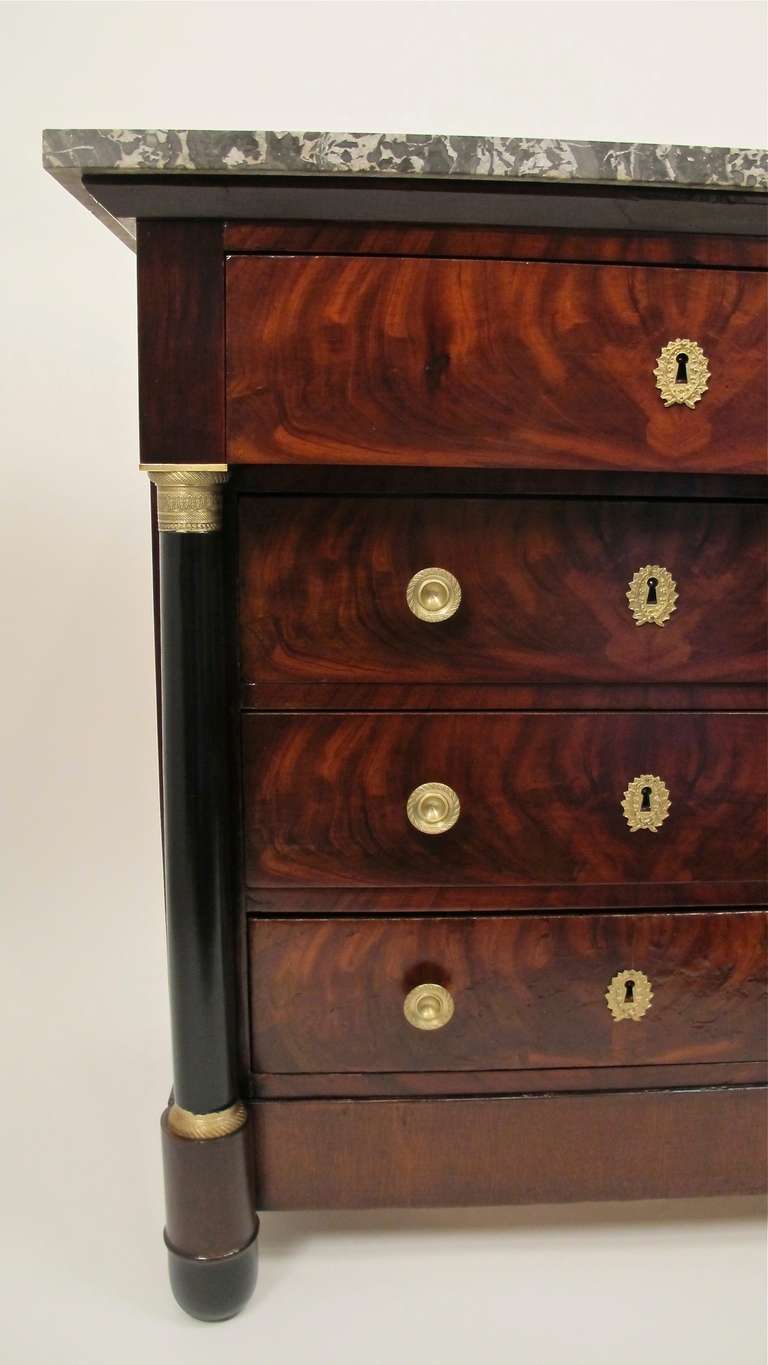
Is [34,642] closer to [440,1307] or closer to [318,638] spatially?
[318,638]

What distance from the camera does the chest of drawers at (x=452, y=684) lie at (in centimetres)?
108

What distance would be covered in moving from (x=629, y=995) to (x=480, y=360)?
73cm

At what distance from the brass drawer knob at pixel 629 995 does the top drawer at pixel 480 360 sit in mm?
575

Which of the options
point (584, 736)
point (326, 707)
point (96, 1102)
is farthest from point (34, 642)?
point (584, 736)

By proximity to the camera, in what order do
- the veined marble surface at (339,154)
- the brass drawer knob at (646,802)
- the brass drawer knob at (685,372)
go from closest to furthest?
the veined marble surface at (339,154)
the brass drawer knob at (685,372)
the brass drawer knob at (646,802)

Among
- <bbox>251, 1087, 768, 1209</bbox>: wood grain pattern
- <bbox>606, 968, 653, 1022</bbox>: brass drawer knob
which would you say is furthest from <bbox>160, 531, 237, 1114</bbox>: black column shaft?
<bbox>606, 968, 653, 1022</bbox>: brass drawer knob

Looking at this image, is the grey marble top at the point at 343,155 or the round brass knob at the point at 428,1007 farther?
the round brass knob at the point at 428,1007

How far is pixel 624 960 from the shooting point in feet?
4.08

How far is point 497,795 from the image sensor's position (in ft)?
3.97

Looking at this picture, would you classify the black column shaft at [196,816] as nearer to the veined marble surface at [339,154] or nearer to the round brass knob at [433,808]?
the round brass knob at [433,808]

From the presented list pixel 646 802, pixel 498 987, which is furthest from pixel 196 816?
pixel 646 802

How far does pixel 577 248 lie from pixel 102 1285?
4.25 feet

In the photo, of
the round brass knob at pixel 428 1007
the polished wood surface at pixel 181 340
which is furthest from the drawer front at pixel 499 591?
the round brass knob at pixel 428 1007

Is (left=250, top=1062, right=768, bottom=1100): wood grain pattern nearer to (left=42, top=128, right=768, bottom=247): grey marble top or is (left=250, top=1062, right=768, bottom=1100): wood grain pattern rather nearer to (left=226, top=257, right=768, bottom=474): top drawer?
(left=226, top=257, right=768, bottom=474): top drawer
